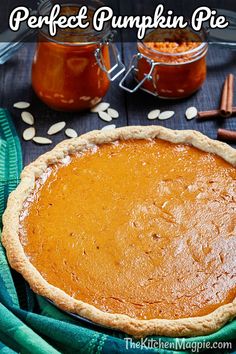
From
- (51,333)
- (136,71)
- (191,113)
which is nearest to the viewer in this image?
(51,333)

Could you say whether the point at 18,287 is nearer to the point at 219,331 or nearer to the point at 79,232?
the point at 79,232

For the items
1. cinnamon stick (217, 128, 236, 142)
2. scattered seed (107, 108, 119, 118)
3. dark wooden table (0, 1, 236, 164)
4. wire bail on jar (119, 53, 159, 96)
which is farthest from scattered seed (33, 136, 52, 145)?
cinnamon stick (217, 128, 236, 142)

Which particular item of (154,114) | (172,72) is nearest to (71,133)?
(154,114)

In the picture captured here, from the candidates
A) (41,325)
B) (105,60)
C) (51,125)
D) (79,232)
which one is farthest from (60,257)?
(105,60)

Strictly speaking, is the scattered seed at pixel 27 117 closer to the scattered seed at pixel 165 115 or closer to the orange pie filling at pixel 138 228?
the orange pie filling at pixel 138 228

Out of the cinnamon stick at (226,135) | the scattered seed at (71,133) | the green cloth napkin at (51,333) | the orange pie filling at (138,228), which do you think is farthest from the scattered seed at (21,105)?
the green cloth napkin at (51,333)

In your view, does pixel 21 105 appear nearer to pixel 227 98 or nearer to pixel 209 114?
pixel 209 114
